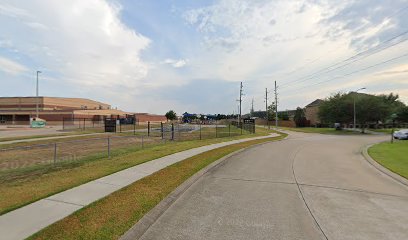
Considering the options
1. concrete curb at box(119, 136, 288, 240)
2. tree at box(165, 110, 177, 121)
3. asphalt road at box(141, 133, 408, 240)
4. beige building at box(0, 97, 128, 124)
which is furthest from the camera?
tree at box(165, 110, 177, 121)

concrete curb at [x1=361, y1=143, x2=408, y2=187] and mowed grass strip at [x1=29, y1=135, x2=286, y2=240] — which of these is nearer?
mowed grass strip at [x1=29, y1=135, x2=286, y2=240]

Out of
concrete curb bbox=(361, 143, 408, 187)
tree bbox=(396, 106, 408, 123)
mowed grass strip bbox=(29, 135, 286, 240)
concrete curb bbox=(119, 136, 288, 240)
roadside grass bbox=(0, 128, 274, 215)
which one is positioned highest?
tree bbox=(396, 106, 408, 123)

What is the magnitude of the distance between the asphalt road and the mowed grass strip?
0.48 m

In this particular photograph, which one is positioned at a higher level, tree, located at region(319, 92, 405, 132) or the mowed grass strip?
tree, located at region(319, 92, 405, 132)

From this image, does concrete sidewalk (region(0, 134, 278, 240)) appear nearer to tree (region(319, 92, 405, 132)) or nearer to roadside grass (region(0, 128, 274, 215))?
roadside grass (region(0, 128, 274, 215))

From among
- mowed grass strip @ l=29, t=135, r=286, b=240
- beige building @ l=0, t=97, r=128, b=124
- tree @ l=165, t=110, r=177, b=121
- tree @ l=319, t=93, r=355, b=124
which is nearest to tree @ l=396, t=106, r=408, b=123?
tree @ l=319, t=93, r=355, b=124

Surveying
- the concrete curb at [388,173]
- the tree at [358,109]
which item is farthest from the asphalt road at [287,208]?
the tree at [358,109]

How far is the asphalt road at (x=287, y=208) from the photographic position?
16.6 ft

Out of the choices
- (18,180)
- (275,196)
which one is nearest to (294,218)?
(275,196)

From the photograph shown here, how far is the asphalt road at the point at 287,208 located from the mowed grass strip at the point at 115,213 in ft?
1.56

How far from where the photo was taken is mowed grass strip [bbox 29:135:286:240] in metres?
4.51

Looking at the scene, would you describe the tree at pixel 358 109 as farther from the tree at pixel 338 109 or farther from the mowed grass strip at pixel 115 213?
the mowed grass strip at pixel 115 213

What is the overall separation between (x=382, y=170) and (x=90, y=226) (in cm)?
1245

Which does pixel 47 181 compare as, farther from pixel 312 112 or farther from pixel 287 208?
pixel 312 112
